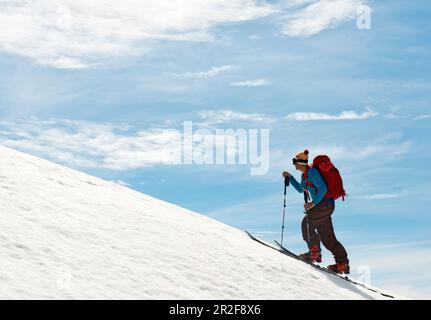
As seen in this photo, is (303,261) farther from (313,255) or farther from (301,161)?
(301,161)

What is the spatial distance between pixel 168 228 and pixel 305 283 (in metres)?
2.56

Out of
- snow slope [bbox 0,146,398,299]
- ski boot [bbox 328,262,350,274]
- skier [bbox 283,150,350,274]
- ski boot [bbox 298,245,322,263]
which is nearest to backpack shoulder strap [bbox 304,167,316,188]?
skier [bbox 283,150,350,274]

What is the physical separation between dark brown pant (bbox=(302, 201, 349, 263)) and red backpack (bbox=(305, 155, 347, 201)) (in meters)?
0.26

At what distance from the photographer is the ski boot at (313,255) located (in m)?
12.5

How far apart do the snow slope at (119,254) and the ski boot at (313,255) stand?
89 centimetres

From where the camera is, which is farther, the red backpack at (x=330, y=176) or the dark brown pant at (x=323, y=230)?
the dark brown pant at (x=323, y=230)

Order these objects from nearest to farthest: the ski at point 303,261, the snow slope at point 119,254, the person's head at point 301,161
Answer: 1. the snow slope at point 119,254
2. the ski at point 303,261
3. the person's head at point 301,161

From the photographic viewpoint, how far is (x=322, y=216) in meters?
12.3

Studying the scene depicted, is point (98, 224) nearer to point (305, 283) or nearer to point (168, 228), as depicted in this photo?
point (168, 228)

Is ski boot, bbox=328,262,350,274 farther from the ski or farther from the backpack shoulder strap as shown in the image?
the backpack shoulder strap

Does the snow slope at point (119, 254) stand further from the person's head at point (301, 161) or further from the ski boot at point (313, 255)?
the person's head at point (301, 161)

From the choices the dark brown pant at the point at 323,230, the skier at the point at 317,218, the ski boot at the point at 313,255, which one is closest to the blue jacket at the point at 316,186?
the skier at the point at 317,218
